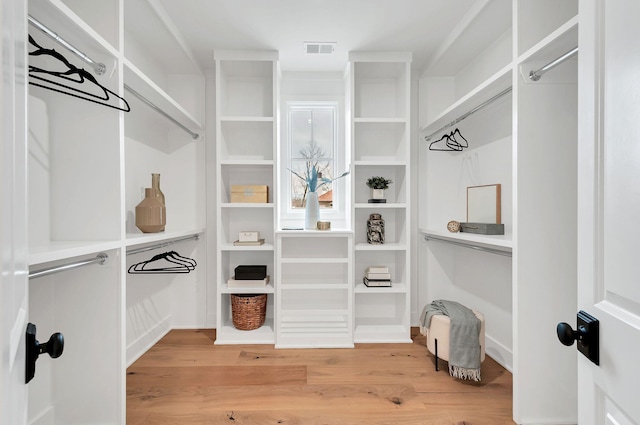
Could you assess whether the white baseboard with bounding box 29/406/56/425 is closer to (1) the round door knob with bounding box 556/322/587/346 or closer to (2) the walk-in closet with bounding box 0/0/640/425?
(2) the walk-in closet with bounding box 0/0/640/425

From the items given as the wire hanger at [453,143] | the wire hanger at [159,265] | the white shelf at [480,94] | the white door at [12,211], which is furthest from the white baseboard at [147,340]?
the white shelf at [480,94]

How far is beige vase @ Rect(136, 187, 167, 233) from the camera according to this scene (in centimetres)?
225

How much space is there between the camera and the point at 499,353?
252cm

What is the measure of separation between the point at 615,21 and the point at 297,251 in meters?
2.73

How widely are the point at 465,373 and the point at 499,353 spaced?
54 centimetres

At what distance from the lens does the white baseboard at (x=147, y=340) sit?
249 cm

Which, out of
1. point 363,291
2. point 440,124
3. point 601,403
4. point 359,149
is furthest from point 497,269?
point 601,403

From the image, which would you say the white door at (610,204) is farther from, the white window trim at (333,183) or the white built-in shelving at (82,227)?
the white window trim at (333,183)

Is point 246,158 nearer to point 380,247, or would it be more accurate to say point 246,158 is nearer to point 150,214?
point 150,214

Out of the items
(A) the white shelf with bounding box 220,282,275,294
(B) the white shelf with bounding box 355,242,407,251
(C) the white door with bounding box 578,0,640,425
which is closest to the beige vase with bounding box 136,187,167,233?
(A) the white shelf with bounding box 220,282,275,294

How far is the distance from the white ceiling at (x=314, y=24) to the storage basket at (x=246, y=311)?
2.11 metres

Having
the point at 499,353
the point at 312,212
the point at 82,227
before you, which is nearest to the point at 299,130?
the point at 312,212

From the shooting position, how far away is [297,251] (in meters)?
3.16

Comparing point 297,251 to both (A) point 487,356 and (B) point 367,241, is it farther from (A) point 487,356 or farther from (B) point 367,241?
(A) point 487,356
